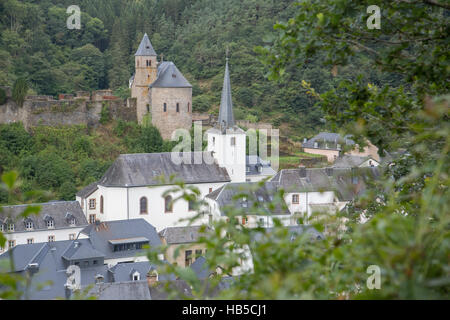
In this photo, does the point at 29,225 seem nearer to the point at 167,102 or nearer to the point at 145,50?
the point at 167,102

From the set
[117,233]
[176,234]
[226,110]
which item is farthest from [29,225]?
[226,110]

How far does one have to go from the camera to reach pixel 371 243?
6.32 feet

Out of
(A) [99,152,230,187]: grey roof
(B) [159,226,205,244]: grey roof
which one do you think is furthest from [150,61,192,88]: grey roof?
(B) [159,226,205,244]: grey roof

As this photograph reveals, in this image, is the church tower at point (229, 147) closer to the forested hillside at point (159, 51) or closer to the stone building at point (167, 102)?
the stone building at point (167, 102)

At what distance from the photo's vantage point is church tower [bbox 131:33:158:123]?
33.4m

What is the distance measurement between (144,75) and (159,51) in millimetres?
17948

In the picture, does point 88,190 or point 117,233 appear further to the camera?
point 88,190

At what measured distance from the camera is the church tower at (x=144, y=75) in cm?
3338

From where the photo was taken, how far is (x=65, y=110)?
104 ft

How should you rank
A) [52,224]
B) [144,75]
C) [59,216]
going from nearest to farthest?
[52,224] < [59,216] < [144,75]

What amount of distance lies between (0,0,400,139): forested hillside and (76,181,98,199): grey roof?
502 inches

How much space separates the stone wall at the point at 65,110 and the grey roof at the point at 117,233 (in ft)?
31.2

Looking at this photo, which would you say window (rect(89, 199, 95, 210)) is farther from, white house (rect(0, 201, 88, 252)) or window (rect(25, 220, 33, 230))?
window (rect(25, 220, 33, 230))
